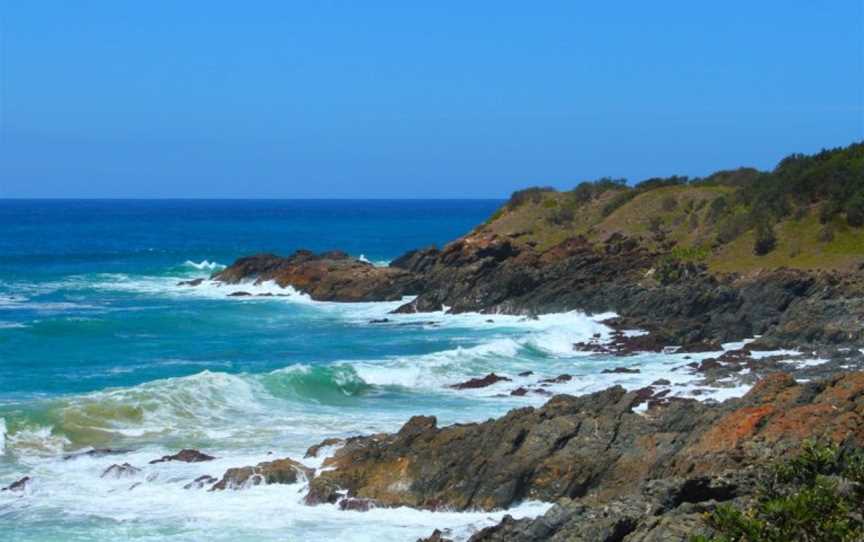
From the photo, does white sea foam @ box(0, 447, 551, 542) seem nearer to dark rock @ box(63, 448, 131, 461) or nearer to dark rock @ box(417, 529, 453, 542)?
dark rock @ box(417, 529, 453, 542)

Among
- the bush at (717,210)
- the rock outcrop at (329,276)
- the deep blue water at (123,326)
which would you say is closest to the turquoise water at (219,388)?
the deep blue water at (123,326)

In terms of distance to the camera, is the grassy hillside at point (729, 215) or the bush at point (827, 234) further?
the grassy hillside at point (729, 215)

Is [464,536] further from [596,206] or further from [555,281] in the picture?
[596,206]

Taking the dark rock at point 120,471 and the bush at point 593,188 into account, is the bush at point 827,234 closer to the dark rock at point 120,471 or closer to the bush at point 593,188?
the bush at point 593,188

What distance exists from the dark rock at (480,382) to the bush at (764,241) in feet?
68.1

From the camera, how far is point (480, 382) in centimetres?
3506

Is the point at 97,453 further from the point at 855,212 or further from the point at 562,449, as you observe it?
the point at 855,212

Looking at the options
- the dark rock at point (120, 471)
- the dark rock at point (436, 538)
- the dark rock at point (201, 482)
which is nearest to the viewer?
the dark rock at point (436, 538)

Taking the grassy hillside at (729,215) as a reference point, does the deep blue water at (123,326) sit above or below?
below

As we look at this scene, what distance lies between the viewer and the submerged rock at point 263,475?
2322 centimetres

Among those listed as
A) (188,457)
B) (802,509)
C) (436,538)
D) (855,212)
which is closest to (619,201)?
(855,212)

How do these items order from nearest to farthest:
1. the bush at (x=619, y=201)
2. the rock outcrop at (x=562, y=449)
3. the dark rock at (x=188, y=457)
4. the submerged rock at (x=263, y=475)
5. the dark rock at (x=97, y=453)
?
1. the rock outcrop at (x=562, y=449)
2. the submerged rock at (x=263, y=475)
3. the dark rock at (x=188, y=457)
4. the dark rock at (x=97, y=453)
5. the bush at (x=619, y=201)

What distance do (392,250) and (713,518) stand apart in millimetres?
94944

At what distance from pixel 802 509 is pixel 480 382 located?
75.8 ft
